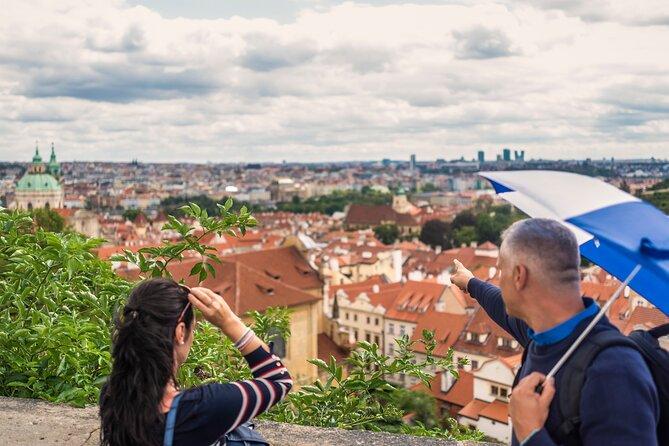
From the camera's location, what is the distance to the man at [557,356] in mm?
1484

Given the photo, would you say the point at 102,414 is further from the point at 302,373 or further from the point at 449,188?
the point at 449,188

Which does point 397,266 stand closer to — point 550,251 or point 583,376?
point 550,251

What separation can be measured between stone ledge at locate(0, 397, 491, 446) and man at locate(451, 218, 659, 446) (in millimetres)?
1228

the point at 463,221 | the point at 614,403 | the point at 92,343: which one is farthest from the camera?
the point at 463,221

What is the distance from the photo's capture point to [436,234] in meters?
79.9

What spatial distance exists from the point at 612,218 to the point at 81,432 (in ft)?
7.19

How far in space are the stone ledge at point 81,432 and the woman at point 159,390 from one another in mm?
1055

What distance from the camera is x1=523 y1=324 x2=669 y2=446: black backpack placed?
61.7 inches

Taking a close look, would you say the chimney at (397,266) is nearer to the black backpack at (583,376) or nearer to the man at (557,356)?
the man at (557,356)

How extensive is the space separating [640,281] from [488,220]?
3255 inches

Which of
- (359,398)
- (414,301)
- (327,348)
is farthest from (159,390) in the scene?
(414,301)

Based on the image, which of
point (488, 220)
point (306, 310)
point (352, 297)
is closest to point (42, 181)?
point (488, 220)

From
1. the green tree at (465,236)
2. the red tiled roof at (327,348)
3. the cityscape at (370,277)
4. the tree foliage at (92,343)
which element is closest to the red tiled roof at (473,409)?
the cityscape at (370,277)

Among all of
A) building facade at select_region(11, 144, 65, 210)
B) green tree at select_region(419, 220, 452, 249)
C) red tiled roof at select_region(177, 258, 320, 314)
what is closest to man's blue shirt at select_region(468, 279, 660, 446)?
red tiled roof at select_region(177, 258, 320, 314)
